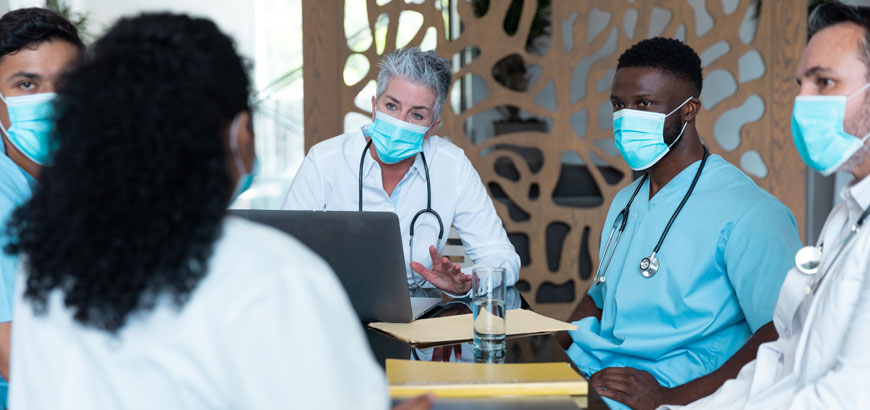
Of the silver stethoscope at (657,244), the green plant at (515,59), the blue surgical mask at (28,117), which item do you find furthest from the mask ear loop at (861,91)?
the green plant at (515,59)

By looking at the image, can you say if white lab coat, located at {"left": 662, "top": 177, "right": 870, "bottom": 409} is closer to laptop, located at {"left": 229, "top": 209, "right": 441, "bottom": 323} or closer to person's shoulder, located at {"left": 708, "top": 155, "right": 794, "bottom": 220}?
person's shoulder, located at {"left": 708, "top": 155, "right": 794, "bottom": 220}

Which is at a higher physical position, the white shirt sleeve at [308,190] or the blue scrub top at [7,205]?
the blue scrub top at [7,205]

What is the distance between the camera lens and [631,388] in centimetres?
139

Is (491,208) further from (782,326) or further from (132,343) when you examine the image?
(132,343)

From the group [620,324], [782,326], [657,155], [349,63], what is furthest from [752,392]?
[349,63]

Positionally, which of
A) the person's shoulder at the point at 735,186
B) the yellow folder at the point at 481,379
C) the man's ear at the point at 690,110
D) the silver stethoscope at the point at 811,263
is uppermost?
the man's ear at the point at 690,110

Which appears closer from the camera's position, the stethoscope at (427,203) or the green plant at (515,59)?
the stethoscope at (427,203)

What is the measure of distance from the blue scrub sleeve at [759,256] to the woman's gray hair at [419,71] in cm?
90

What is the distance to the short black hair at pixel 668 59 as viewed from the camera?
5.65ft

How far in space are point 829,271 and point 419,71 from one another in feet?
3.97

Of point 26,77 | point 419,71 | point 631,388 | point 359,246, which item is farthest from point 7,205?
point 631,388

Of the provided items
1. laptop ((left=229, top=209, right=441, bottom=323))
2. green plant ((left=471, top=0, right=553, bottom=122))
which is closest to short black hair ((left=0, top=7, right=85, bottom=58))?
laptop ((left=229, top=209, right=441, bottom=323))

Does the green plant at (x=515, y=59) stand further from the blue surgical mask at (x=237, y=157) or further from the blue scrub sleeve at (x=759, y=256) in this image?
the blue surgical mask at (x=237, y=157)

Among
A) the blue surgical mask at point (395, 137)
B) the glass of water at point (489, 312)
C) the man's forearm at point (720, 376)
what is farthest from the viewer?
the blue surgical mask at point (395, 137)
